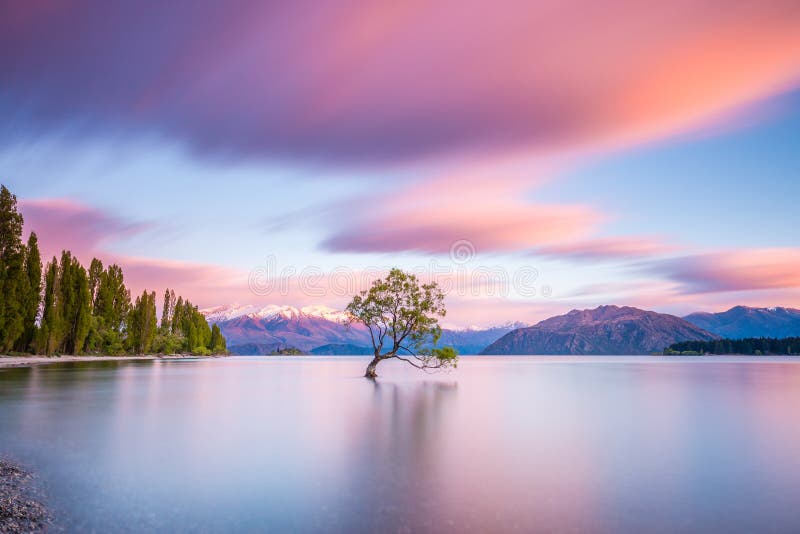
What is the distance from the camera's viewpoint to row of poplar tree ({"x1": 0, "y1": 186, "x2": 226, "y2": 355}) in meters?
69.4

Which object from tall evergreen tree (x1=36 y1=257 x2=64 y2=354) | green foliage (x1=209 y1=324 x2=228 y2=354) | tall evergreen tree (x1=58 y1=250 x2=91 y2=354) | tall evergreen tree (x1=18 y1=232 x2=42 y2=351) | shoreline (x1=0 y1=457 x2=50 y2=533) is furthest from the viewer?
green foliage (x1=209 y1=324 x2=228 y2=354)

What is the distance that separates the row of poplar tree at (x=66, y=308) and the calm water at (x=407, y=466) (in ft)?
158

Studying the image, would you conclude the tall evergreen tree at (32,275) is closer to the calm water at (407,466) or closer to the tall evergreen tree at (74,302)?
the tall evergreen tree at (74,302)

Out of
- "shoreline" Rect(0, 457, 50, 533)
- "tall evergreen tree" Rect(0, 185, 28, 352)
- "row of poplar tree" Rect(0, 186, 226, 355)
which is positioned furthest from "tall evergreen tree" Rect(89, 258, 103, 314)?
"shoreline" Rect(0, 457, 50, 533)

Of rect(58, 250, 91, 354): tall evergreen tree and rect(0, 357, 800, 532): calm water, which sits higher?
rect(58, 250, 91, 354): tall evergreen tree

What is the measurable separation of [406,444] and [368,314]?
31319 mm

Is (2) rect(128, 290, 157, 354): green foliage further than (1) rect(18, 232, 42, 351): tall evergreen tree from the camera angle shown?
Yes

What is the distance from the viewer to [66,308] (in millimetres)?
89938

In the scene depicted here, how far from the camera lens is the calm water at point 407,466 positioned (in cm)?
1023

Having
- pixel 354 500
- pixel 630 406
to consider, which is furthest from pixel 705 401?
pixel 354 500

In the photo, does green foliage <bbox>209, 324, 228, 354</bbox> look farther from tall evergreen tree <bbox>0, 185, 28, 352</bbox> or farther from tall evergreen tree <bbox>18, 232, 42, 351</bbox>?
tall evergreen tree <bbox>0, 185, 28, 352</bbox>

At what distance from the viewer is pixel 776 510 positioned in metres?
11.0

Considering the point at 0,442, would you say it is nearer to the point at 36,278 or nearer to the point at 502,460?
the point at 502,460

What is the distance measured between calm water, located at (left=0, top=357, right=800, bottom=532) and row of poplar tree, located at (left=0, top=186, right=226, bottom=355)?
158 ft
